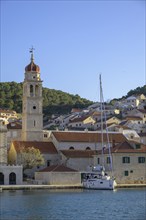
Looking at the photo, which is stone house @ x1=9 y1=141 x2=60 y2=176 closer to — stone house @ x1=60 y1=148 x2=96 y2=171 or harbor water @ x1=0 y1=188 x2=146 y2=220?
stone house @ x1=60 y1=148 x2=96 y2=171

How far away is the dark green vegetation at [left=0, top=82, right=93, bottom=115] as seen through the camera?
136m

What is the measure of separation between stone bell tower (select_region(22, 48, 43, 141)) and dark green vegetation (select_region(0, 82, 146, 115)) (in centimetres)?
6495

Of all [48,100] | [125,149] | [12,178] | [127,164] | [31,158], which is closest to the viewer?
[12,178]

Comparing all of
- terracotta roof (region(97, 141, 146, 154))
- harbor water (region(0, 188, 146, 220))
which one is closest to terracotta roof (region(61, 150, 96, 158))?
terracotta roof (region(97, 141, 146, 154))

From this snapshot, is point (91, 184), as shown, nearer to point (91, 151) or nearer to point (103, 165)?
point (103, 165)

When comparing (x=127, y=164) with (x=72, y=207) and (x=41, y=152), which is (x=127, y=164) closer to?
(x=41, y=152)

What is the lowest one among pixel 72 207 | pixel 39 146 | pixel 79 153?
pixel 72 207

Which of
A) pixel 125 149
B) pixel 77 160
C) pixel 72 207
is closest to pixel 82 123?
pixel 77 160

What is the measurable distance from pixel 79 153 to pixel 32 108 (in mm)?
9320

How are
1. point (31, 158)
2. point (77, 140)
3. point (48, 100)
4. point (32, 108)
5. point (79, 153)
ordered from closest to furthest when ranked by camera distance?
point (31, 158) → point (79, 153) → point (77, 140) → point (32, 108) → point (48, 100)

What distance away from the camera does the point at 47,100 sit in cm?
14475

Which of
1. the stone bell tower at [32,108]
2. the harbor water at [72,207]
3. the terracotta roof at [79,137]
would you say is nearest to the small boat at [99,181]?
the harbor water at [72,207]

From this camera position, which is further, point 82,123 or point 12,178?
point 82,123

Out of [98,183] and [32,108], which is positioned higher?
[32,108]
